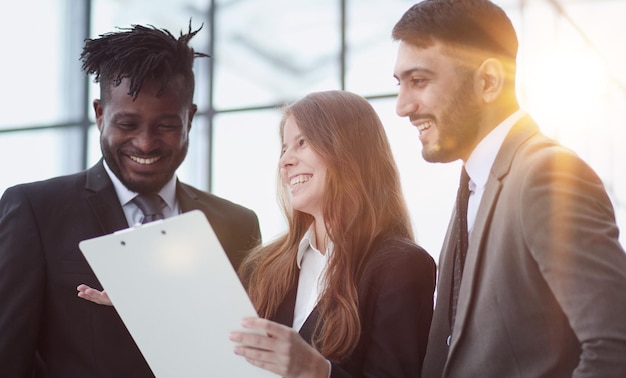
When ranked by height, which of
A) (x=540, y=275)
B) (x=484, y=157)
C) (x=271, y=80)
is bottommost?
(x=540, y=275)

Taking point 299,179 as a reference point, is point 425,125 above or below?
above

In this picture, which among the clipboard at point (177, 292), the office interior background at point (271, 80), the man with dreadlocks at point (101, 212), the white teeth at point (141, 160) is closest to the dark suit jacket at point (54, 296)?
the man with dreadlocks at point (101, 212)

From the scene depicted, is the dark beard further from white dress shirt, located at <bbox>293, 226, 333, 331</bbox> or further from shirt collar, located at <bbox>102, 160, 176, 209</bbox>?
white dress shirt, located at <bbox>293, 226, 333, 331</bbox>

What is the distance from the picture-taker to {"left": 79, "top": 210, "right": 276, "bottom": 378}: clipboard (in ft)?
6.07

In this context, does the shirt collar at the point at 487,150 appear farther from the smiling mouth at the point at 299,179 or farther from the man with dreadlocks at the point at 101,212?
the man with dreadlocks at the point at 101,212

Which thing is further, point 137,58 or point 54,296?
point 137,58

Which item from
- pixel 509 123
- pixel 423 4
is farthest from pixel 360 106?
pixel 509 123

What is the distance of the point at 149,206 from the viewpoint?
2.63 metres

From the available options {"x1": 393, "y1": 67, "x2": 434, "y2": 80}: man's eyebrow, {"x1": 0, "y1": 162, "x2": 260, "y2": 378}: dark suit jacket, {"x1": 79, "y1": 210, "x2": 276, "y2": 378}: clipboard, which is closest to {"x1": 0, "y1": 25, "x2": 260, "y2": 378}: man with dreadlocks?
{"x1": 0, "y1": 162, "x2": 260, "y2": 378}: dark suit jacket

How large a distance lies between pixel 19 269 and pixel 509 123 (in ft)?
4.12

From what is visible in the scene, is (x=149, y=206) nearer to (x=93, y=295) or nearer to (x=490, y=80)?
(x=93, y=295)

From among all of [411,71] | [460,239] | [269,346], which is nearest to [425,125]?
[411,71]

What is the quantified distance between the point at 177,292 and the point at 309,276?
0.63 metres

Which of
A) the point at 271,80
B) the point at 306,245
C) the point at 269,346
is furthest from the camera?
the point at 271,80
